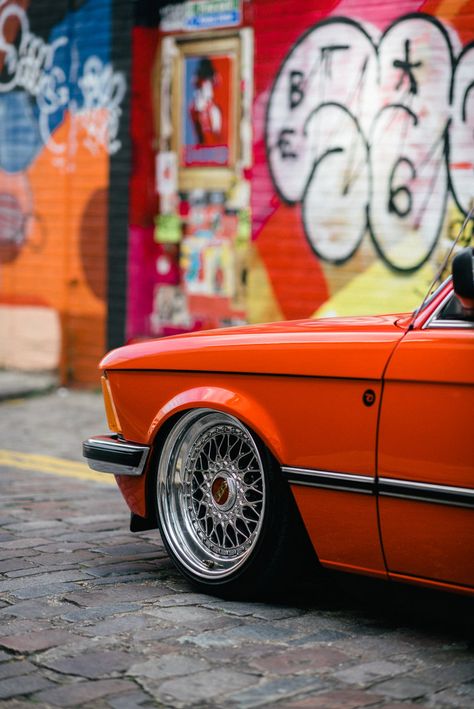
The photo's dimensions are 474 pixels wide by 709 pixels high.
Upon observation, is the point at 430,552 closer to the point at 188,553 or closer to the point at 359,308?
the point at 188,553

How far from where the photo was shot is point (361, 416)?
4.30 m

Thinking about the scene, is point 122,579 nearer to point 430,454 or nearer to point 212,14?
point 430,454

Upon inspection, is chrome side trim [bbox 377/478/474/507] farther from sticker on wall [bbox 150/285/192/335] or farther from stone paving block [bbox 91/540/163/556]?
sticker on wall [bbox 150/285/192/335]

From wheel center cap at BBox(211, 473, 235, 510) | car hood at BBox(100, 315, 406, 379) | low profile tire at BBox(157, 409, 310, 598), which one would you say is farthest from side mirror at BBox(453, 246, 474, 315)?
wheel center cap at BBox(211, 473, 235, 510)

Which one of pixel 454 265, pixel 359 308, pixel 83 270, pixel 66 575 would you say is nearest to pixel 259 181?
pixel 359 308

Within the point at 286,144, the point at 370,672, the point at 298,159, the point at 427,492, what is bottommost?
the point at 370,672

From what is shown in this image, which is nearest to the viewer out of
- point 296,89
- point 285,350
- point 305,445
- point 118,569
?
point 305,445

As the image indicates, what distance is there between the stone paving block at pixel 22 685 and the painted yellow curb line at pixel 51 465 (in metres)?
3.86

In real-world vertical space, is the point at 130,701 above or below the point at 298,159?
below

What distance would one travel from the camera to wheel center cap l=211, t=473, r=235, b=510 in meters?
4.89

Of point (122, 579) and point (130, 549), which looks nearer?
point (122, 579)

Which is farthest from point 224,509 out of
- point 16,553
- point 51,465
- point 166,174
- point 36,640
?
point 166,174

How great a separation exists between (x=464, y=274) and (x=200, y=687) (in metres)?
1.54

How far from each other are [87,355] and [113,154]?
2.02 m
